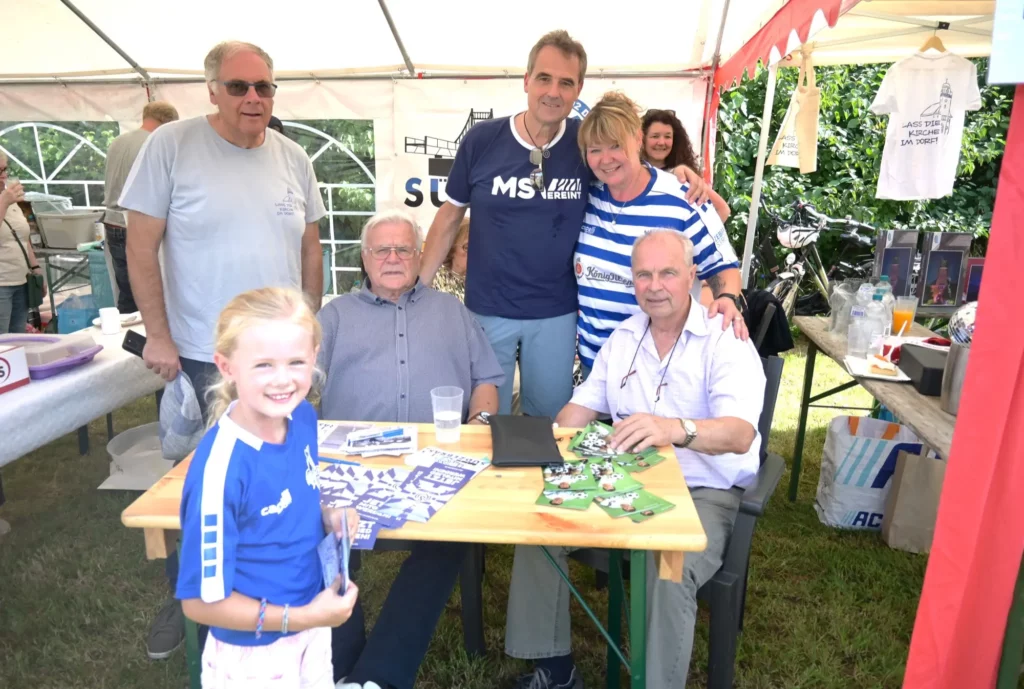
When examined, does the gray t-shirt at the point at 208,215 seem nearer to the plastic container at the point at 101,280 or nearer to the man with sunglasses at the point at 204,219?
the man with sunglasses at the point at 204,219

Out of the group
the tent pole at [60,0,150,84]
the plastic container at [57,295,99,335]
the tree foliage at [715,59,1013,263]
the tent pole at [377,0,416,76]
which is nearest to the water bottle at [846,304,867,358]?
the tent pole at [377,0,416,76]

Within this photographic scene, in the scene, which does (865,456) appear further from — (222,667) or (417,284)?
(222,667)

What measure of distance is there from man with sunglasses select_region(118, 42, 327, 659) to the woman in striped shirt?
0.99 m

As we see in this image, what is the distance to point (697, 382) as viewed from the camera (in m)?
2.12

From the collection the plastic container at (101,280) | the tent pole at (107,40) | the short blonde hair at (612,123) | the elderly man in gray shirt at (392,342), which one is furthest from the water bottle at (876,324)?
the tent pole at (107,40)

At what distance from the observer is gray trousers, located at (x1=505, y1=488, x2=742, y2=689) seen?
1.80 m

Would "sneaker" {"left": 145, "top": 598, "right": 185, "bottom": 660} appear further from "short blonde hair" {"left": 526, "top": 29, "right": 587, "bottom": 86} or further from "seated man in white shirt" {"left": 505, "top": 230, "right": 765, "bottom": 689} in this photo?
"short blonde hair" {"left": 526, "top": 29, "right": 587, "bottom": 86}

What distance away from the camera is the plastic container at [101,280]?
4.93 metres

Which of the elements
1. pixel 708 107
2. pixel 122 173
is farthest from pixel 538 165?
pixel 122 173

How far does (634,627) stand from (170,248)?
1902 millimetres

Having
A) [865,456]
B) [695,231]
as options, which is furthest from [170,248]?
[865,456]

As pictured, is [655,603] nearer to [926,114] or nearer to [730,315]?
[730,315]

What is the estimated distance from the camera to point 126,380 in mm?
2857

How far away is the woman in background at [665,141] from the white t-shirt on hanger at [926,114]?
Answer: 53.7 inches
